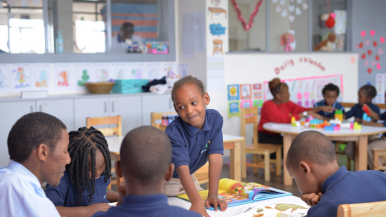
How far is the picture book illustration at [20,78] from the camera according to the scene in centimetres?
477

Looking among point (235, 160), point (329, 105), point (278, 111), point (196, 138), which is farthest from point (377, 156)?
point (196, 138)

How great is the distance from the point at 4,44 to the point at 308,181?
431 cm

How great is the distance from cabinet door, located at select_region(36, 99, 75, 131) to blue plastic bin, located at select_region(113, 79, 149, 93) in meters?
0.73

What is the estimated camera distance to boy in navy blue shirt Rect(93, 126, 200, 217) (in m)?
0.99

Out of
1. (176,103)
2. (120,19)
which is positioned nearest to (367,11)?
(120,19)

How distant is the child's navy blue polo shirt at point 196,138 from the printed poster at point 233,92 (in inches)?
142

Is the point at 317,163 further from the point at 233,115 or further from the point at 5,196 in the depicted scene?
the point at 233,115

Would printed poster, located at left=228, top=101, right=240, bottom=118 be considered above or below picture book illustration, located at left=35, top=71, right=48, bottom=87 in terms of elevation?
below

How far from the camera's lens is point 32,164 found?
1299 millimetres

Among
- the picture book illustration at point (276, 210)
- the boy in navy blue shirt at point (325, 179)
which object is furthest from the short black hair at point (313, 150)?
the picture book illustration at point (276, 210)

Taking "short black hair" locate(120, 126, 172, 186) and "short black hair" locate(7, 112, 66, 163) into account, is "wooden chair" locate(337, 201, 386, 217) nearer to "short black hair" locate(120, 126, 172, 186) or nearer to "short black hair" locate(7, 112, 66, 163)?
"short black hair" locate(120, 126, 172, 186)

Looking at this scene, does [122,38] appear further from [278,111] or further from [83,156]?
[83,156]

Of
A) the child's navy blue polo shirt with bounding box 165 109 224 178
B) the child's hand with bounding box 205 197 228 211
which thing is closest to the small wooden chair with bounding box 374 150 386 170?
the child's navy blue polo shirt with bounding box 165 109 224 178

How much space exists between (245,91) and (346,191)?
4472mm
